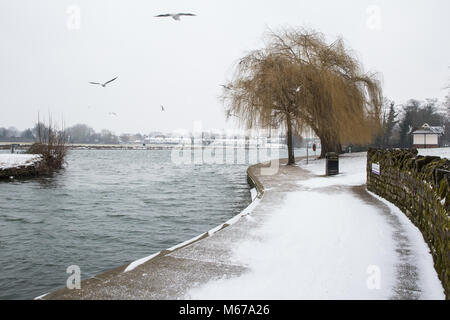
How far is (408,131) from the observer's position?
48.7 metres

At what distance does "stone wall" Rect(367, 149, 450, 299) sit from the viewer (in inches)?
143

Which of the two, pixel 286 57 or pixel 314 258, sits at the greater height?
pixel 286 57

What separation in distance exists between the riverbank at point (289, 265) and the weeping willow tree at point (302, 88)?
48.4ft

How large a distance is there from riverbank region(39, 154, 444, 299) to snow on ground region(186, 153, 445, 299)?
0.01 meters

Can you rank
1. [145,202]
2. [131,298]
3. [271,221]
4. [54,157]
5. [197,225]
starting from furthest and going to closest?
[54,157]
[145,202]
[197,225]
[271,221]
[131,298]

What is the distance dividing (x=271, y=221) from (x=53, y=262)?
422cm

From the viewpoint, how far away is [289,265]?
4.21m

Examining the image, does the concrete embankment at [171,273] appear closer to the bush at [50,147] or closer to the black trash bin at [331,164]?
the black trash bin at [331,164]

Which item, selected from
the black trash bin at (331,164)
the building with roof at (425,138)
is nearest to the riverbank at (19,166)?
the black trash bin at (331,164)

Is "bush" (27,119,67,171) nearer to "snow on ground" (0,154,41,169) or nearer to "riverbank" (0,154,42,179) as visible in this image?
"riverbank" (0,154,42,179)

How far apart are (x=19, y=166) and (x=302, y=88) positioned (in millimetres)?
19751

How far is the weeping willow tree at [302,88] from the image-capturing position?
20.6 m
